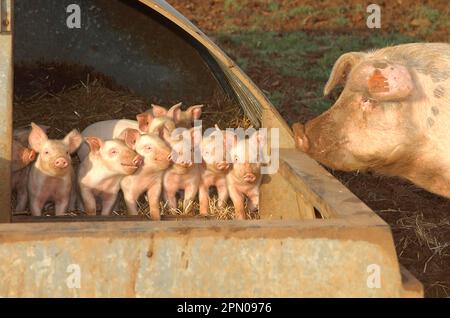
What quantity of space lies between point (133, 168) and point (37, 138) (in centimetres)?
52

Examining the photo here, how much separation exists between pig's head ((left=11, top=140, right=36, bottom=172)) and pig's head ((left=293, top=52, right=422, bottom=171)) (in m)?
1.36

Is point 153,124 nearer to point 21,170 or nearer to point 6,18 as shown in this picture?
point 21,170

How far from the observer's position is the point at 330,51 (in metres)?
11.1

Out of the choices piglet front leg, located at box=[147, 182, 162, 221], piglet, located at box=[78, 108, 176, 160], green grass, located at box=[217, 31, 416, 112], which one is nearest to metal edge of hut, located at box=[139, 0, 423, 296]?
piglet, located at box=[78, 108, 176, 160]

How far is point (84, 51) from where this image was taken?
21.5 feet

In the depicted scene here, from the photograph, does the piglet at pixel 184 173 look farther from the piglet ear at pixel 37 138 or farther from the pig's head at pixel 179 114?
the piglet ear at pixel 37 138

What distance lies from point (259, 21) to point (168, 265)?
9.96 metres

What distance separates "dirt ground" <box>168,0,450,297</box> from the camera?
209 inches

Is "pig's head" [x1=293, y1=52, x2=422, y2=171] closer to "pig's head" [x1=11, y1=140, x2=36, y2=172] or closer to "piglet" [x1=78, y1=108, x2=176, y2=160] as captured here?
"piglet" [x1=78, y1=108, x2=176, y2=160]

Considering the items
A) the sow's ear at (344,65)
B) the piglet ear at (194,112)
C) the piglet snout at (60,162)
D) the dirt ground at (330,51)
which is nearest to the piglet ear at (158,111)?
the piglet ear at (194,112)

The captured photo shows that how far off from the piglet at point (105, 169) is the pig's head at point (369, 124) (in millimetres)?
890

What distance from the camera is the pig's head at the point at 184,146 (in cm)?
507
